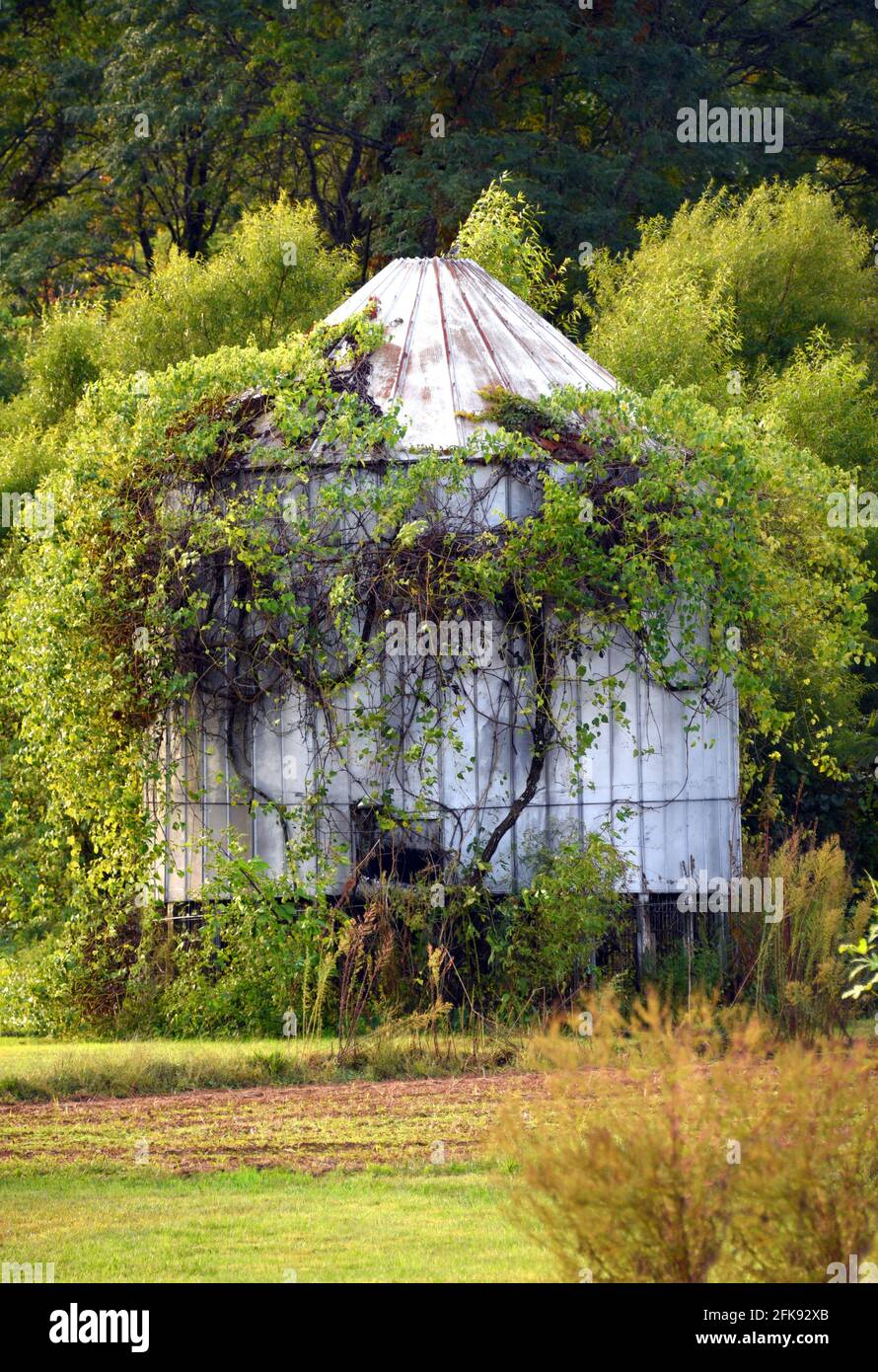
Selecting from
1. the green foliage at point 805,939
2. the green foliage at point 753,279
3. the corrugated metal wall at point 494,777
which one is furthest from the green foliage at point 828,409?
the green foliage at point 805,939

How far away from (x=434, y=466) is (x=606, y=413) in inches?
58.5

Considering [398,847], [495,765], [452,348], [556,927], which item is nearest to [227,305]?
[452,348]

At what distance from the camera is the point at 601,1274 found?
563 centimetres

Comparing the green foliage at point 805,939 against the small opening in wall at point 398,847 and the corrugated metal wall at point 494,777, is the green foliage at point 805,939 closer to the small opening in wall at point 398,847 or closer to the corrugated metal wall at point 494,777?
the corrugated metal wall at point 494,777

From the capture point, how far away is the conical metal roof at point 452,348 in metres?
14.6

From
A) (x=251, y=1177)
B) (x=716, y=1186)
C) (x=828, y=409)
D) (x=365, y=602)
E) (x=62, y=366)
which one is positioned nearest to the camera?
(x=716, y=1186)

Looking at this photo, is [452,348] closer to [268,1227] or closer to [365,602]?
[365,602]

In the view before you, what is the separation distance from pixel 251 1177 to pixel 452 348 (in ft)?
28.1

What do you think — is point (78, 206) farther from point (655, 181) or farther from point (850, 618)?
point (850, 618)

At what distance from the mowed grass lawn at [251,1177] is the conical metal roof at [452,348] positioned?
5548 mm

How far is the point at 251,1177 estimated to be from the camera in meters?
8.30

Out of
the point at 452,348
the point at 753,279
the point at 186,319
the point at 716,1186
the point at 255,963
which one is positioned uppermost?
the point at 753,279

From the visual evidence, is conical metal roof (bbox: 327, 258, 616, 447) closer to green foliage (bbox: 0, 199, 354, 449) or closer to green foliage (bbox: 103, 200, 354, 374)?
green foliage (bbox: 0, 199, 354, 449)

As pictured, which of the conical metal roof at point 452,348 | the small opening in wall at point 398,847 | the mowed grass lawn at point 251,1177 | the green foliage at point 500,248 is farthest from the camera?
the green foliage at point 500,248
